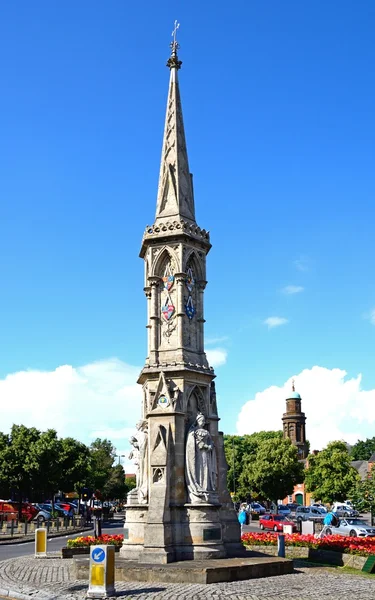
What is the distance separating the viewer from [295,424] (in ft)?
378

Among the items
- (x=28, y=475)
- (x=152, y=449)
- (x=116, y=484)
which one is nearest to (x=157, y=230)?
(x=152, y=449)

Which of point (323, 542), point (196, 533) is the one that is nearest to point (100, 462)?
A: point (323, 542)

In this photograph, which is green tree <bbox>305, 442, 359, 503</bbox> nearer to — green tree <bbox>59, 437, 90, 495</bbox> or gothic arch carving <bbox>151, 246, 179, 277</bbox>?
green tree <bbox>59, 437, 90, 495</bbox>

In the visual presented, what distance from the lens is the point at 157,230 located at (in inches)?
860

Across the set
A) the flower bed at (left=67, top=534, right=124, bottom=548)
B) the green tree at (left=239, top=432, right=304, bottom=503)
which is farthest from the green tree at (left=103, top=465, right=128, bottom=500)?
the flower bed at (left=67, top=534, right=124, bottom=548)

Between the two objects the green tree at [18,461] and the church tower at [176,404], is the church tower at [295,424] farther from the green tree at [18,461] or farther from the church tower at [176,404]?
the church tower at [176,404]

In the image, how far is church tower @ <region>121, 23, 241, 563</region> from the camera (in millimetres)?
19047

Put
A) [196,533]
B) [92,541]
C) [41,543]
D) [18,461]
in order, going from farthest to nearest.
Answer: [18,461] < [41,543] < [92,541] < [196,533]

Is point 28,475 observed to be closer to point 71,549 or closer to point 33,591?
point 71,549

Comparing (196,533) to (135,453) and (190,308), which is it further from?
(190,308)

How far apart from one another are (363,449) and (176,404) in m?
125

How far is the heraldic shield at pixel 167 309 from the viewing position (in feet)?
70.1

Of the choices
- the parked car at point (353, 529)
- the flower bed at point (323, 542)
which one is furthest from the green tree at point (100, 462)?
the flower bed at point (323, 542)

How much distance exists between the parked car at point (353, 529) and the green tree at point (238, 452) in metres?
43.3
